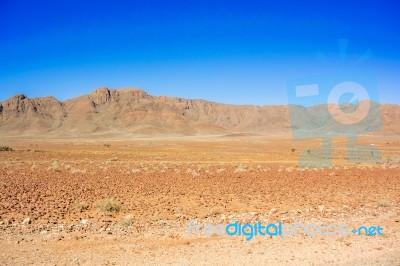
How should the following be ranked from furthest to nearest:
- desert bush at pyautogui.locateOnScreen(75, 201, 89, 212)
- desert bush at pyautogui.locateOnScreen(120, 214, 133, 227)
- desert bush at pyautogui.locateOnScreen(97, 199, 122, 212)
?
desert bush at pyautogui.locateOnScreen(75, 201, 89, 212)
desert bush at pyautogui.locateOnScreen(97, 199, 122, 212)
desert bush at pyautogui.locateOnScreen(120, 214, 133, 227)

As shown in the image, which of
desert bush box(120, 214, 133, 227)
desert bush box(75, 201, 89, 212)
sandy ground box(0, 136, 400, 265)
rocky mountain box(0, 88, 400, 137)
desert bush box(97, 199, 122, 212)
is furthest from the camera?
rocky mountain box(0, 88, 400, 137)

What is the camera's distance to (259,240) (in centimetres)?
894

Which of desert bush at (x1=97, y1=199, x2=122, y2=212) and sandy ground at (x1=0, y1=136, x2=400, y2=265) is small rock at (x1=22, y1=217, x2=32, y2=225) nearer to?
sandy ground at (x1=0, y1=136, x2=400, y2=265)

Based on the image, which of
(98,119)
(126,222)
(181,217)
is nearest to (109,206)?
(126,222)

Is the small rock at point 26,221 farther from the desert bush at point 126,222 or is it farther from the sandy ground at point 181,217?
the desert bush at point 126,222

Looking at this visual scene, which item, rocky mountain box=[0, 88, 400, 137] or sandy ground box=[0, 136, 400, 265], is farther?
rocky mountain box=[0, 88, 400, 137]

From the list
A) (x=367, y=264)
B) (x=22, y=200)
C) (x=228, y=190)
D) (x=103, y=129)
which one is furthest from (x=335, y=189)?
(x=103, y=129)

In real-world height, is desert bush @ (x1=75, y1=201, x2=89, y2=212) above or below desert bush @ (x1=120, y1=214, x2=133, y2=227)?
above

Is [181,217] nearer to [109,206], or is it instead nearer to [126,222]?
[126,222]

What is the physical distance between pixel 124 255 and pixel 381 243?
6025 mm

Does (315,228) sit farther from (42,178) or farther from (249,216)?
(42,178)

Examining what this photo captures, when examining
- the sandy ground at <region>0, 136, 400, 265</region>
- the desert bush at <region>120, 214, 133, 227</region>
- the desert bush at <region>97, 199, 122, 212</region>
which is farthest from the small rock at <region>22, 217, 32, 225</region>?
the desert bush at <region>120, 214, 133, 227</region>

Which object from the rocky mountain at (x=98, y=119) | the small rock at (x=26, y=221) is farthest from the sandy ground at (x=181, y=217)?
the rocky mountain at (x=98, y=119)

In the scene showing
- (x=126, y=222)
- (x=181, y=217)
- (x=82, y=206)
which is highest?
(x=82, y=206)
